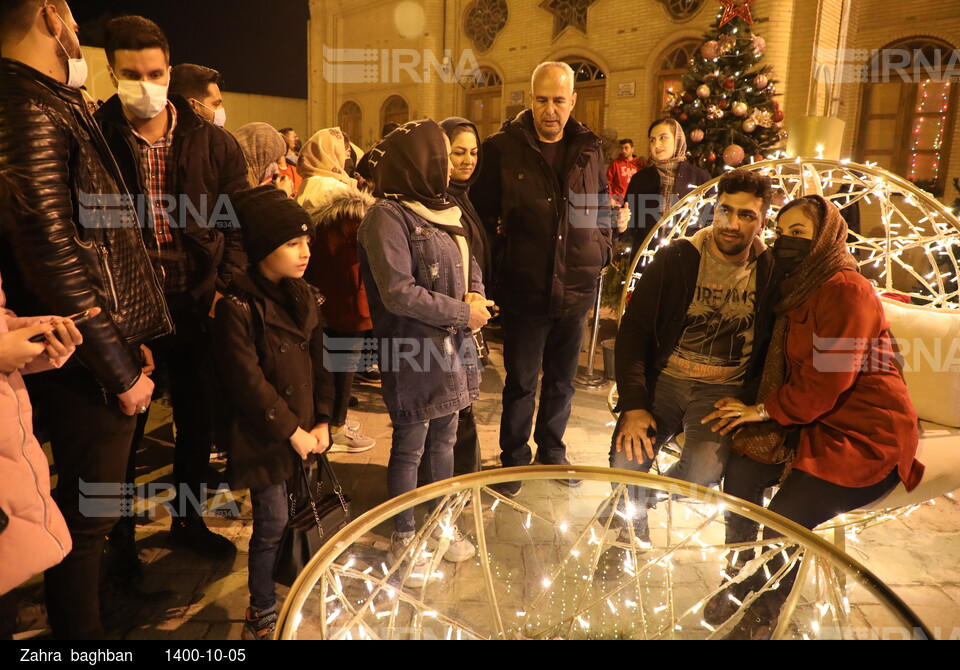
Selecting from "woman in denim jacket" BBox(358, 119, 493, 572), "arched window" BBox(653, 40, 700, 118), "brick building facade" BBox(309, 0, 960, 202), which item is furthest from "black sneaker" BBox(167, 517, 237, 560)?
"arched window" BBox(653, 40, 700, 118)

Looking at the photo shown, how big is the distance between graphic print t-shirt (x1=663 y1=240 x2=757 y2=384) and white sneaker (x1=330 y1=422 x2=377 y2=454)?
206 cm

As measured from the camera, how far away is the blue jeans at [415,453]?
265 cm

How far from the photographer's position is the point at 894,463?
227cm

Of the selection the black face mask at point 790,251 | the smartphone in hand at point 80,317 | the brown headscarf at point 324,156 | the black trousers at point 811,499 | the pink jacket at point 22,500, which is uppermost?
the brown headscarf at point 324,156

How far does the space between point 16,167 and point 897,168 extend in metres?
12.2

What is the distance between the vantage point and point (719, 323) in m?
2.68

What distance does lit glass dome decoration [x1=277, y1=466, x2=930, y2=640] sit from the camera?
121 cm

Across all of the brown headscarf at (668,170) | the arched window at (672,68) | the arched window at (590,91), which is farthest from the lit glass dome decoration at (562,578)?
the arched window at (590,91)

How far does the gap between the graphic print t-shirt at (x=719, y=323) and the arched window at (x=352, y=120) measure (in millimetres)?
18475

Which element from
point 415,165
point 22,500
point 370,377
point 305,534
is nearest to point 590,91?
point 370,377

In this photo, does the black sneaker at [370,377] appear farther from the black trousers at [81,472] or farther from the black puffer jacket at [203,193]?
the black trousers at [81,472]

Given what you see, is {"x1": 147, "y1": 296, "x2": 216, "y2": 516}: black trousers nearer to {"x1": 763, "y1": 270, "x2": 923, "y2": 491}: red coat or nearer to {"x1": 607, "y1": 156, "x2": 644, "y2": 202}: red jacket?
{"x1": 763, "y1": 270, "x2": 923, "y2": 491}: red coat

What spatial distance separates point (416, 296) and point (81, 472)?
122cm
